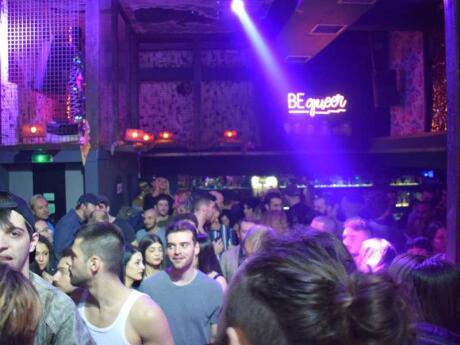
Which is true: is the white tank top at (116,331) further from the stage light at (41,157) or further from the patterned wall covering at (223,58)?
the patterned wall covering at (223,58)

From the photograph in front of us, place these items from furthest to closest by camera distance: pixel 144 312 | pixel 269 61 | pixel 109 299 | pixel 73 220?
pixel 269 61 → pixel 73 220 → pixel 109 299 → pixel 144 312

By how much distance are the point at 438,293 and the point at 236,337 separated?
1.29 m

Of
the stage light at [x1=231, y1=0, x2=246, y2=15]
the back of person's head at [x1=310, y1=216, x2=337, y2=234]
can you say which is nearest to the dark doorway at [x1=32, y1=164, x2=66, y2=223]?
the stage light at [x1=231, y1=0, x2=246, y2=15]

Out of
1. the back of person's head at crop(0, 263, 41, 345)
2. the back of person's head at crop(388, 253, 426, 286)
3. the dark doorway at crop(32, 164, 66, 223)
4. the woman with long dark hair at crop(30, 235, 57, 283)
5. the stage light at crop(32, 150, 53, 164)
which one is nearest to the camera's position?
the back of person's head at crop(0, 263, 41, 345)

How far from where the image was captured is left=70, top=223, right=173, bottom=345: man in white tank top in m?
2.41

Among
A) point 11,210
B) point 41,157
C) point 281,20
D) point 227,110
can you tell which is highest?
point 281,20

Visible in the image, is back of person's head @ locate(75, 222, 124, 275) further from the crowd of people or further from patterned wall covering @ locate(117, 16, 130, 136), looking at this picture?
patterned wall covering @ locate(117, 16, 130, 136)

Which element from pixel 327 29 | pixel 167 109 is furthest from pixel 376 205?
pixel 167 109

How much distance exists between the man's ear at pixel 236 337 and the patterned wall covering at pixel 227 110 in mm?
11770

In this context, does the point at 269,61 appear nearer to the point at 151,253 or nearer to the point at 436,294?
the point at 151,253

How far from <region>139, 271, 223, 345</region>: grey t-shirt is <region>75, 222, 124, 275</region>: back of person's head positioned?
0.55 m

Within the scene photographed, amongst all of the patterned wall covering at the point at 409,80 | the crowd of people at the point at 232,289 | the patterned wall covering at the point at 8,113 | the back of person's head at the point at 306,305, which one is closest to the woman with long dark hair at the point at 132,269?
the crowd of people at the point at 232,289

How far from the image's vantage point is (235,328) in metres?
1.06

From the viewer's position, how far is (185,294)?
3193mm
